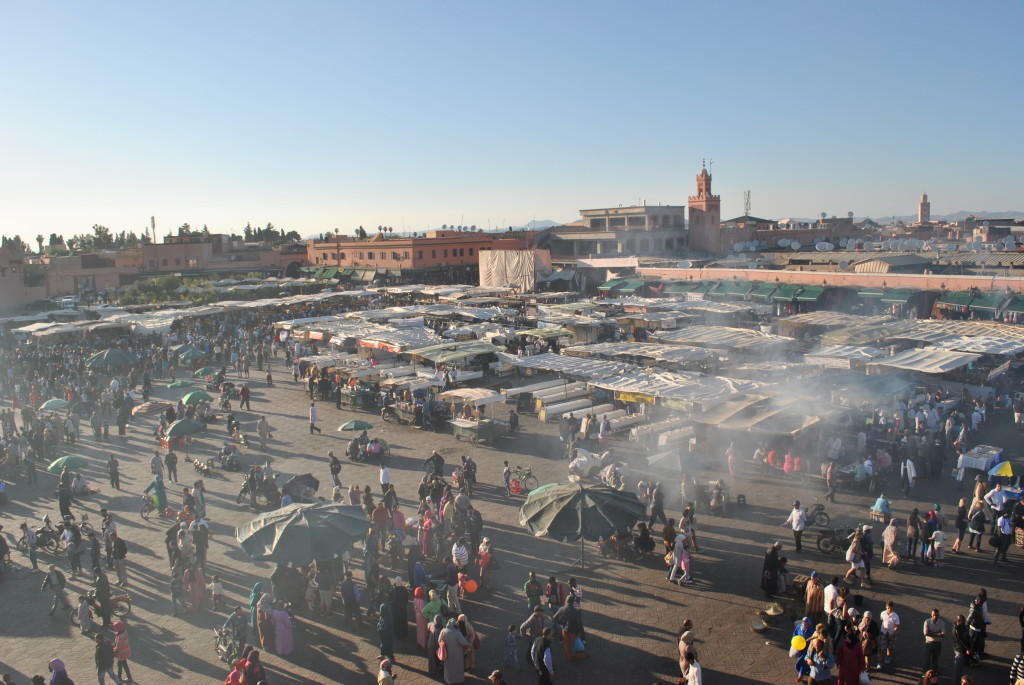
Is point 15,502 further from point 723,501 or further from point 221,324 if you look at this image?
point 221,324

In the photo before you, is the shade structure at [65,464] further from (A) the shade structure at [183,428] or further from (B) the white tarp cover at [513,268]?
(B) the white tarp cover at [513,268]

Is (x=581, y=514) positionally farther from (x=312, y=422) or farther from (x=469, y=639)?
(x=312, y=422)

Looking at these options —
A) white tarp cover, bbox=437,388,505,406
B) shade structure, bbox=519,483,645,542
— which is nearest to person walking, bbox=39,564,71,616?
shade structure, bbox=519,483,645,542

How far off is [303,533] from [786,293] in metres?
33.3

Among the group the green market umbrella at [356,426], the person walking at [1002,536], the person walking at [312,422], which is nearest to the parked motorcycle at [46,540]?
the green market umbrella at [356,426]

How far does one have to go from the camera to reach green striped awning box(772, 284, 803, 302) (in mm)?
37125

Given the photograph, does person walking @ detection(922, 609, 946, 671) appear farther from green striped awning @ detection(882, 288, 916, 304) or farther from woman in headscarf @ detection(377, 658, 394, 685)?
green striped awning @ detection(882, 288, 916, 304)

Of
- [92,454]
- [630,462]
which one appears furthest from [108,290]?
[630,462]

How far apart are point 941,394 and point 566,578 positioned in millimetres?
14415

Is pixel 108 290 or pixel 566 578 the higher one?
pixel 108 290

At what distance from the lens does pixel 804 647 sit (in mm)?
8234

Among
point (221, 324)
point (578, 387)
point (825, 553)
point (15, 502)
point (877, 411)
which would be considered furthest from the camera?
point (221, 324)

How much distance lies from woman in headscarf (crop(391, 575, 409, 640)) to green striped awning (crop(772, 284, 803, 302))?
106 feet

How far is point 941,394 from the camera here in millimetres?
19672
